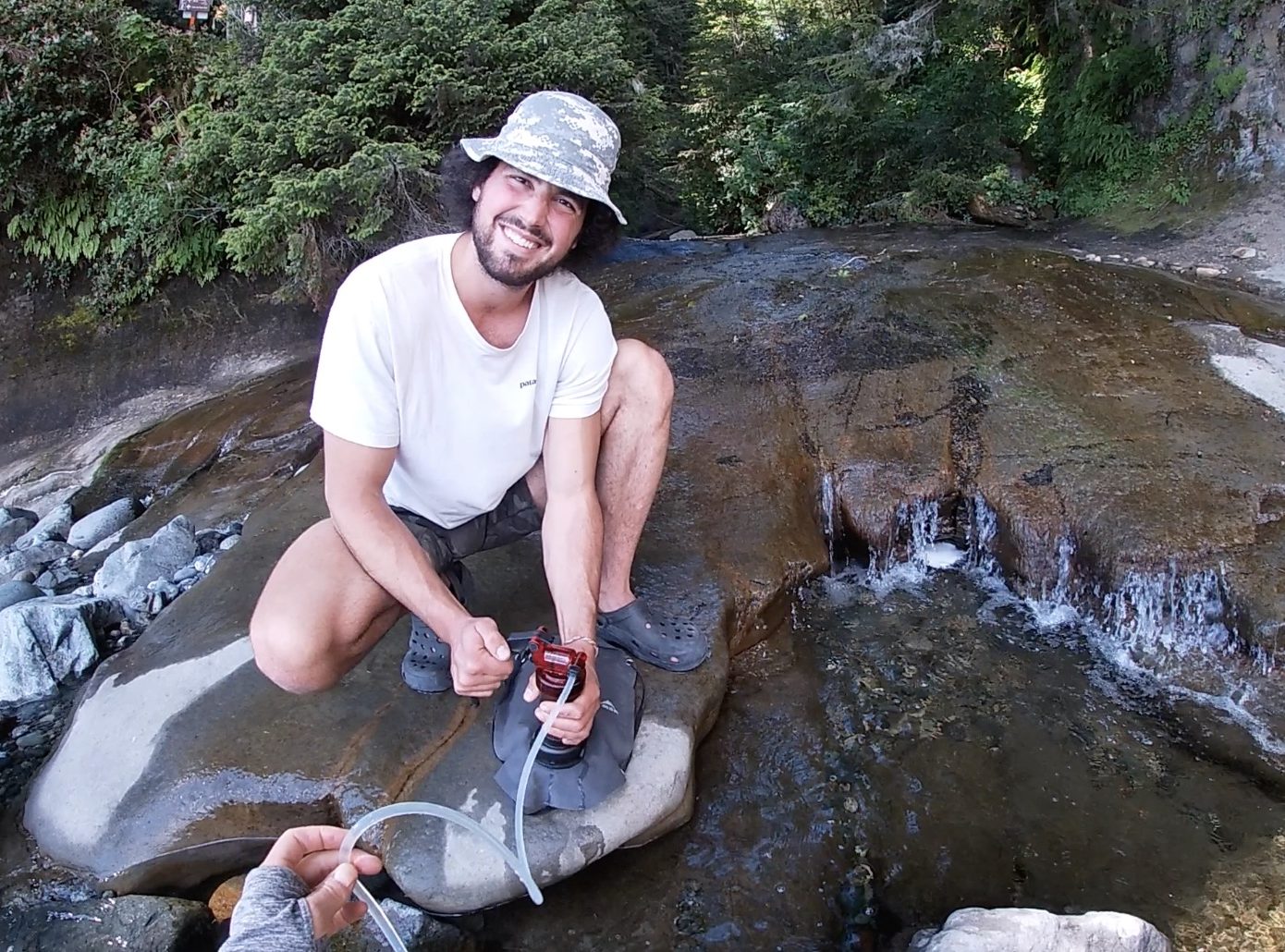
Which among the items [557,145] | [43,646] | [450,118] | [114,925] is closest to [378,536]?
[557,145]

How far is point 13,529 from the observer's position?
5.39 metres

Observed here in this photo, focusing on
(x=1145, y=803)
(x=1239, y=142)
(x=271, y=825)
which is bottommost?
(x=1145, y=803)

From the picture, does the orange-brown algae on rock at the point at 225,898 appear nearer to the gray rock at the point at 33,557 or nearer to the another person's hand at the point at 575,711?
the another person's hand at the point at 575,711

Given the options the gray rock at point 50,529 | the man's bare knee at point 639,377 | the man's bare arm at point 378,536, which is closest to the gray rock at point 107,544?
the gray rock at point 50,529

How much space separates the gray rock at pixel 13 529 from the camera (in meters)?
5.28

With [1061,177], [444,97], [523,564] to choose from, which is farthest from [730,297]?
[1061,177]

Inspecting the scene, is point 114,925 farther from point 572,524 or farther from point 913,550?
point 913,550

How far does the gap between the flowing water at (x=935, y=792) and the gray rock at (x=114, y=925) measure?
29.5 inches

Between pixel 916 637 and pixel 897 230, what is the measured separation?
6316 millimetres

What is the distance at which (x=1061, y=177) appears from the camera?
31.8 feet

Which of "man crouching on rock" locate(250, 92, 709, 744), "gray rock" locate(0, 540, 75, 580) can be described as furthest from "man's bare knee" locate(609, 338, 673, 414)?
"gray rock" locate(0, 540, 75, 580)

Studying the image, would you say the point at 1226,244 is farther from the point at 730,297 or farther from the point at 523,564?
the point at 523,564

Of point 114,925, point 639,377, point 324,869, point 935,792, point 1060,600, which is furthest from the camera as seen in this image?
point 1060,600

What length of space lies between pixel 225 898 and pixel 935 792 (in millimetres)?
2049
